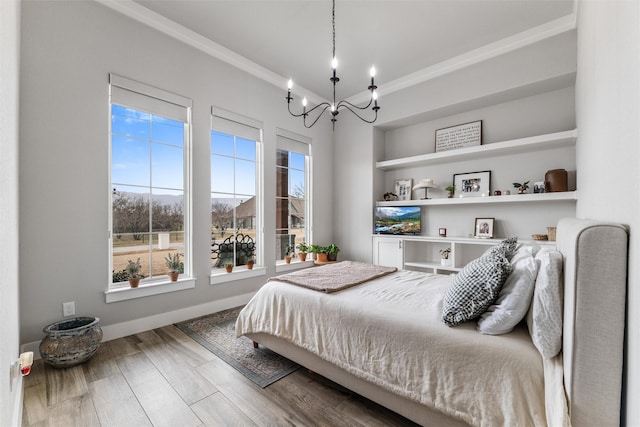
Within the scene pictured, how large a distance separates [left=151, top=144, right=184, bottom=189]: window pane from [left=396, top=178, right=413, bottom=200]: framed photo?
10.1ft

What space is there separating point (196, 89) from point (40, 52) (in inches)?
49.6

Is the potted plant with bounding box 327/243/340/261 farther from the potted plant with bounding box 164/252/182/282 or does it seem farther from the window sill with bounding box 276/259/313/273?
the potted plant with bounding box 164/252/182/282

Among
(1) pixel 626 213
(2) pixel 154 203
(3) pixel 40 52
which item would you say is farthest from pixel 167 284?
(1) pixel 626 213

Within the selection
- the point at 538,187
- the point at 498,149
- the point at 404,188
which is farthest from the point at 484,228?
the point at 404,188

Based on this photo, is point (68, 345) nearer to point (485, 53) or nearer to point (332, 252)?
point (332, 252)

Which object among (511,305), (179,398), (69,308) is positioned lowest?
(179,398)

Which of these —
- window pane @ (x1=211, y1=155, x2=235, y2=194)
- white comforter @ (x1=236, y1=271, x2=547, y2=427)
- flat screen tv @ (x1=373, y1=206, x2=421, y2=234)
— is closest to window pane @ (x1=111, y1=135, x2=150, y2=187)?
window pane @ (x1=211, y1=155, x2=235, y2=194)

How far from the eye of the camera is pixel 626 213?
0.97 metres

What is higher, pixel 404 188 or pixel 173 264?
pixel 404 188

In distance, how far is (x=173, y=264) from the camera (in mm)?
3027

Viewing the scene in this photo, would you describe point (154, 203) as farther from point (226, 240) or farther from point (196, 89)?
point (196, 89)

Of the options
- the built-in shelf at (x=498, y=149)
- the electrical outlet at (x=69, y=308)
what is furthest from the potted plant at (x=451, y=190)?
the electrical outlet at (x=69, y=308)

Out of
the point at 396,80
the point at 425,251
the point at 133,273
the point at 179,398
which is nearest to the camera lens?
the point at 179,398

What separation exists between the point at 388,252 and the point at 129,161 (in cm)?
343
